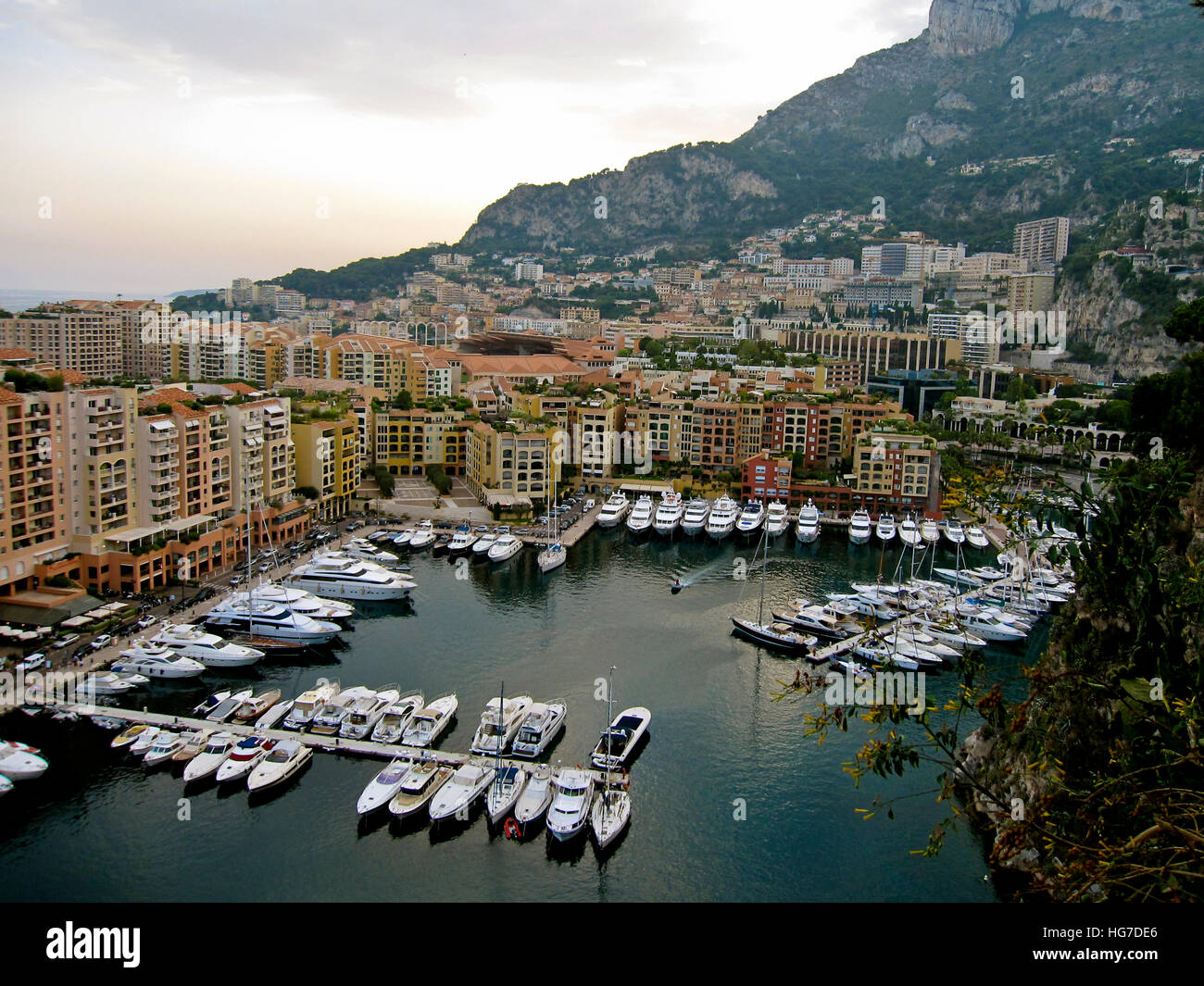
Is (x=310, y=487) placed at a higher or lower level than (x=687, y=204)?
lower

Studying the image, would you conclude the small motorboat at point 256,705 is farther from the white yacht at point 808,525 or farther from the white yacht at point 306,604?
the white yacht at point 808,525

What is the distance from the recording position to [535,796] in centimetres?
919

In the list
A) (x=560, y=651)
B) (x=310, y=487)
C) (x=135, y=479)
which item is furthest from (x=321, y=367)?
(x=560, y=651)

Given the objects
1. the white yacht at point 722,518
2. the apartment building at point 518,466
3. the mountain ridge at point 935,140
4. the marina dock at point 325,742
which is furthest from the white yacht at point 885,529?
the mountain ridge at point 935,140

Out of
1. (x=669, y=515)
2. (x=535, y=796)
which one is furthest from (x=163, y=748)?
(x=669, y=515)

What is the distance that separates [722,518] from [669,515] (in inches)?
44.7

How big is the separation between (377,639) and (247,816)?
485cm

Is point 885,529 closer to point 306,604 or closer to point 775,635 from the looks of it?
point 775,635

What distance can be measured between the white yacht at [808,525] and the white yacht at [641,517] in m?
3.08

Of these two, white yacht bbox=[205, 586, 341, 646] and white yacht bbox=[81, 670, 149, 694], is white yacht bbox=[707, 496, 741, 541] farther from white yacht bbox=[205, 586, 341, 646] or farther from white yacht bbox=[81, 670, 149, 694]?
white yacht bbox=[81, 670, 149, 694]

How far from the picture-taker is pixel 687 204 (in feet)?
267

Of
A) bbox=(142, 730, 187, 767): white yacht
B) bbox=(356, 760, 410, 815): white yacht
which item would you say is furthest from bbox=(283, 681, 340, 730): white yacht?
bbox=(356, 760, 410, 815): white yacht

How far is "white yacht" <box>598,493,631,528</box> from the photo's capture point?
68.4ft
